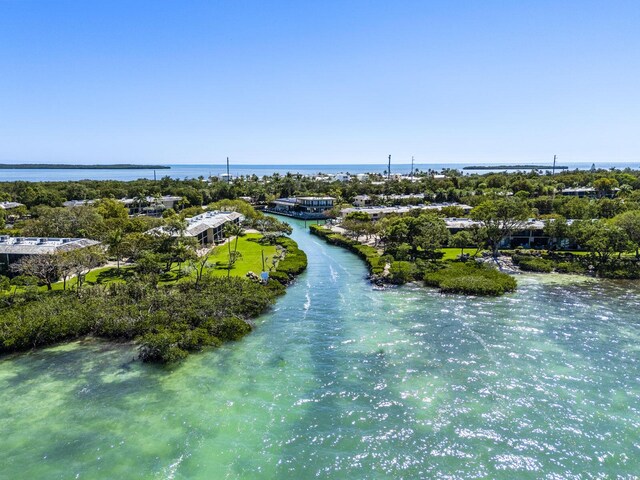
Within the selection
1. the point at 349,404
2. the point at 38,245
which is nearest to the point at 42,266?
the point at 38,245

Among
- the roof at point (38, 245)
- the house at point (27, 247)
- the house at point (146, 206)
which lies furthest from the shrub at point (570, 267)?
the house at point (146, 206)

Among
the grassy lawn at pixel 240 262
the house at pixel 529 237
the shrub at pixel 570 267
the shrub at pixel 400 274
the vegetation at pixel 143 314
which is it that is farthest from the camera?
the house at pixel 529 237

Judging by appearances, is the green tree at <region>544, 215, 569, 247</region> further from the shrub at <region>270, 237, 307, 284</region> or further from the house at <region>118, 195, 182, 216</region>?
the house at <region>118, 195, 182, 216</region>

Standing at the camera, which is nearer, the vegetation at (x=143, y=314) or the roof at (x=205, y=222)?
the vegetation at (x=143, y=314)

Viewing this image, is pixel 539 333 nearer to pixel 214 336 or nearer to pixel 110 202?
pixel 214 336

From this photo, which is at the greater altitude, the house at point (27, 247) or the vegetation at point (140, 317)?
the house at point (27, 247)

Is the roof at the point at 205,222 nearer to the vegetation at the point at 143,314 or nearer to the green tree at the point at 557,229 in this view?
the vegetation at the point at 143,314
